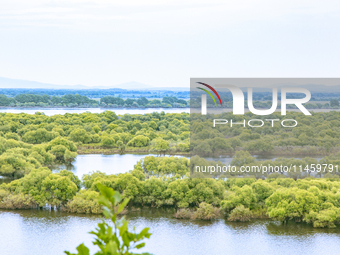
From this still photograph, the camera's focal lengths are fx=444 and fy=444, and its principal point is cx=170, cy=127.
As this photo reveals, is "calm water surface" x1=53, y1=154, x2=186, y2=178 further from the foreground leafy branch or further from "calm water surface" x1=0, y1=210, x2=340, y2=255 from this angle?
the foreground leafy branch

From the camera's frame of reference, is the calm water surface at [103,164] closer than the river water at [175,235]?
No

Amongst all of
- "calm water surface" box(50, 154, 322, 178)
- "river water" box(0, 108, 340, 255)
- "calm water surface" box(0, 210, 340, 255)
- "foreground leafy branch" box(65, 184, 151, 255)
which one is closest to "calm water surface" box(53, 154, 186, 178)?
"calm water surface" box(50, 154, 322, 178)

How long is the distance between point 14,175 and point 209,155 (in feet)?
39.5

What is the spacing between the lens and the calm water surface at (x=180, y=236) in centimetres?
1593

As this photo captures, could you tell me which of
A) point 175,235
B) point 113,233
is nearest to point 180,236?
point 175,235

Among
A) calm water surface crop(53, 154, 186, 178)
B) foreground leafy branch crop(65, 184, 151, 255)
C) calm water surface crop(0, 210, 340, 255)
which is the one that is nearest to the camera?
foreground leafy branch crop(65, 184, 151, 255)

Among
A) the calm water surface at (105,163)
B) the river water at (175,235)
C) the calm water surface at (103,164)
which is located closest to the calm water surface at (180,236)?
the river water at (175,235)

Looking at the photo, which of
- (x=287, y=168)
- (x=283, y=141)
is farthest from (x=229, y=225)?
(x=283, y=141)

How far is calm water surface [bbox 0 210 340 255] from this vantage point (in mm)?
15930

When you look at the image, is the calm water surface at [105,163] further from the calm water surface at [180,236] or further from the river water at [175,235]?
the calm water surface at [180,236]

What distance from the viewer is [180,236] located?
17.2 metres

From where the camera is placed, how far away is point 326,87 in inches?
1240

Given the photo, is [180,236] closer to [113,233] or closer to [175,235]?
[175,235]

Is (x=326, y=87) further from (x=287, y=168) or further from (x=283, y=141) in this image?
(x=287, y=168)
